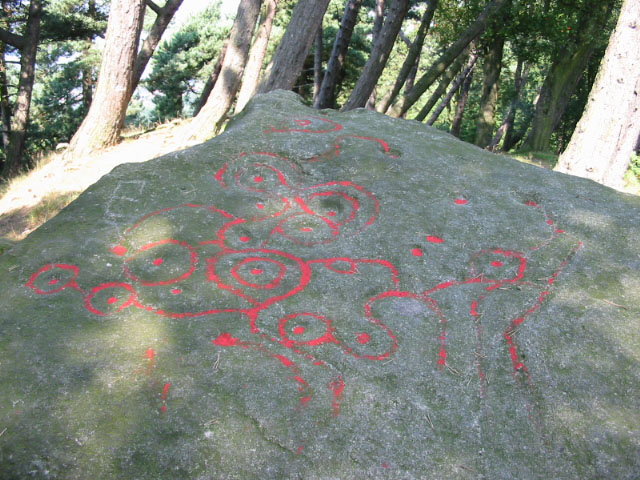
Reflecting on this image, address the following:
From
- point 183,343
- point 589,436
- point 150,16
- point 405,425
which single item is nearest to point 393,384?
point 405,425

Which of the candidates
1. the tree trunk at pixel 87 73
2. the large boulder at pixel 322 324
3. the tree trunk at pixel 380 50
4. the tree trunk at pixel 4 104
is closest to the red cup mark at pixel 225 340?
the large boulder at pixel 322 324

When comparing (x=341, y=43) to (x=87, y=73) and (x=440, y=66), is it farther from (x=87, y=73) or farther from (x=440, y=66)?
(x=87, y=73)

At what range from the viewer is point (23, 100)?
35.4ft

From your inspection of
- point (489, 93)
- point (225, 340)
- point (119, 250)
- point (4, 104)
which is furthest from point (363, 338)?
point (4, 104)

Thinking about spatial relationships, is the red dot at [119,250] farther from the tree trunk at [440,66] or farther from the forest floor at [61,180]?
the tree trunk at [440,66]

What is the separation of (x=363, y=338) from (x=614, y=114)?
15.3 ft

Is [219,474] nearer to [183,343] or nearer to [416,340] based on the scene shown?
[183,343]

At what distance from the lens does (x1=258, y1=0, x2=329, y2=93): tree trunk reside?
7.05 m

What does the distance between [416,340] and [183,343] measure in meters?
1.04

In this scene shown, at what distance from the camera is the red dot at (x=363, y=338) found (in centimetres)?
230

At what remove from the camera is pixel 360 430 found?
74.8 inches

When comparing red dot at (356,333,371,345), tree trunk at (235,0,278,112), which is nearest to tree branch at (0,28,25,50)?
tree trunk at (235,0,278,112)

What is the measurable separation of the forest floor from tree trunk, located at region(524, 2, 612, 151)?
4.74 metres

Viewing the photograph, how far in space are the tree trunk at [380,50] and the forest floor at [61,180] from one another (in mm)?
3040
